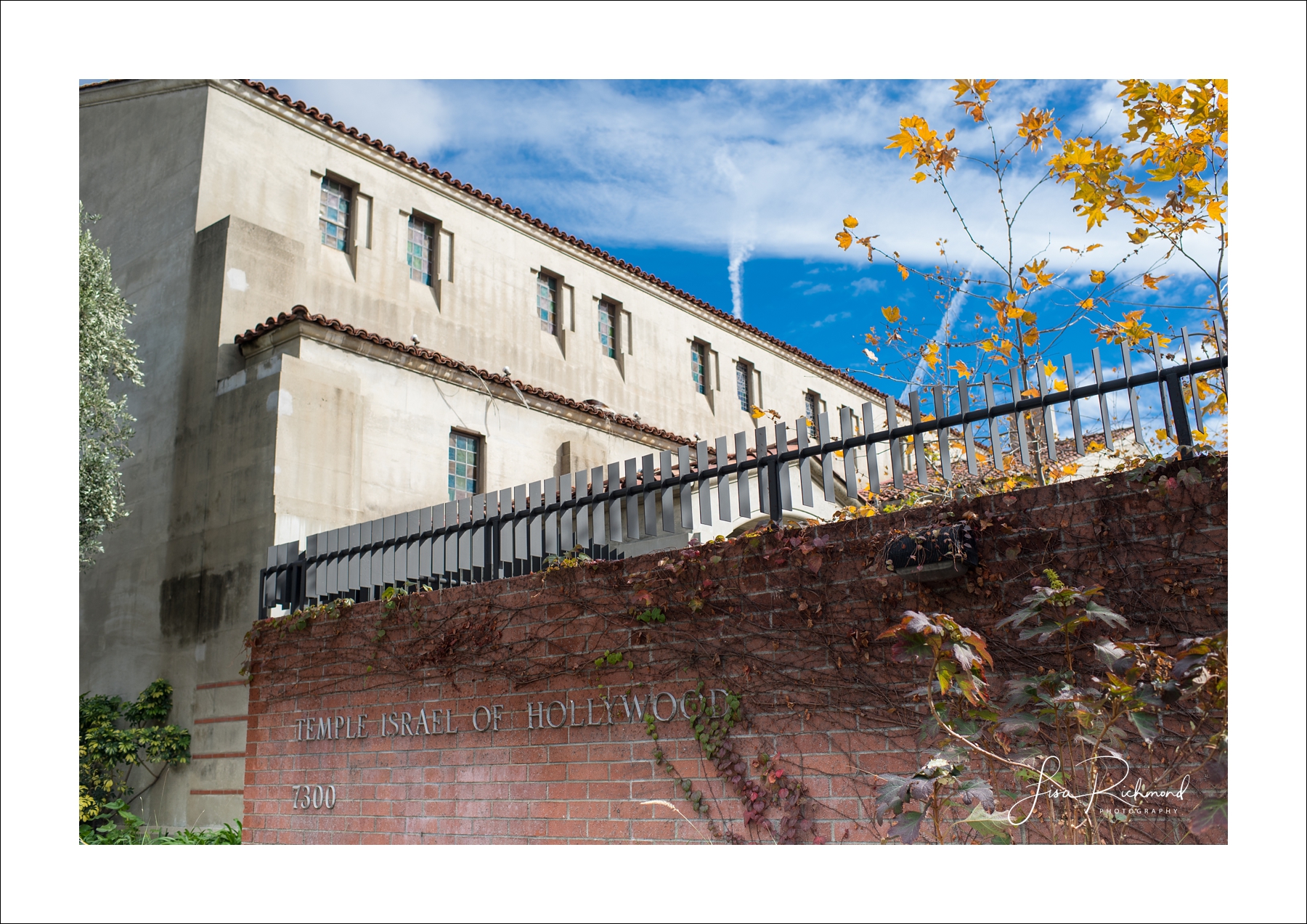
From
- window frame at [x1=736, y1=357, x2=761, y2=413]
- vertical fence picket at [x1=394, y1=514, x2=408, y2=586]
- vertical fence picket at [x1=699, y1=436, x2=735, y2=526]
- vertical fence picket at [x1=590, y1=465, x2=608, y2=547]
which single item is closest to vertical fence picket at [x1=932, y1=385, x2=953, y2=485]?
vertical fence picket at [x1=699, y1=436, x2=735, y2=526]

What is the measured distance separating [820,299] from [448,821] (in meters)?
6.94

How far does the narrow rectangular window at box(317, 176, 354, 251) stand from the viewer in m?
14.7

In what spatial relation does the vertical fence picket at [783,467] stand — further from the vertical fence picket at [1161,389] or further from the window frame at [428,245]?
the window frame at [428,245]

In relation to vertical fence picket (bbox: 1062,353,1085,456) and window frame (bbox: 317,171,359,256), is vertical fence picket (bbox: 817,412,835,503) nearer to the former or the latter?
vertical fence picket (bbox: 1062,353,1085,456)

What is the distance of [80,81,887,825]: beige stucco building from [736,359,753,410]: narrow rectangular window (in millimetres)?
5992

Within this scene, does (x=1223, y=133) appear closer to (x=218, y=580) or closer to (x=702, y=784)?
(x=702, y=784)

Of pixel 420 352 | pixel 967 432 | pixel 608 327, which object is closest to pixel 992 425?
pixel 967 432

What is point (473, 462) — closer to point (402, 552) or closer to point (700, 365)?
point (402, 552)

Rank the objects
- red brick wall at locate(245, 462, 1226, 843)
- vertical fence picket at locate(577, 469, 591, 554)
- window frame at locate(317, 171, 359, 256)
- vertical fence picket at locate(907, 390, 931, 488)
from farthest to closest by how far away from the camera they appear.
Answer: window frame at locate(317, 171, 359, 256) < vertical fence picket at locate(577, 469, 591, 554) < vertical fence picket at locate(907, 390, 931, 488) < red brick wall at locate(245, 462, 1226, 843)

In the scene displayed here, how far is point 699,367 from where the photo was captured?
71.7ft

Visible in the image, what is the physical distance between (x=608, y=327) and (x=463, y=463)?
685 centimetres

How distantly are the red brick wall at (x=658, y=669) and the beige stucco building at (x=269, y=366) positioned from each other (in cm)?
365

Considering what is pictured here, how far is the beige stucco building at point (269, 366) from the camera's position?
11492 mm

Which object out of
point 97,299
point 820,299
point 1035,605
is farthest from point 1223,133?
point 97,299
